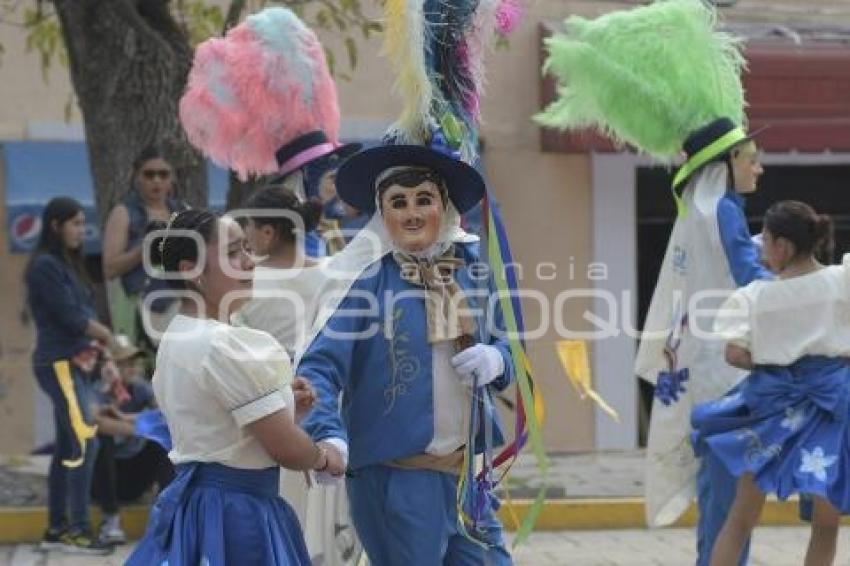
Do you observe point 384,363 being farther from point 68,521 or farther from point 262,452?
point 68,521

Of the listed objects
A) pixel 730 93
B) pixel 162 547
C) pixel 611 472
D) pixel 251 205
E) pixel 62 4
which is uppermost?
pixel 62 4

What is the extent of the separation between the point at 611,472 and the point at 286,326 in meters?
5.18

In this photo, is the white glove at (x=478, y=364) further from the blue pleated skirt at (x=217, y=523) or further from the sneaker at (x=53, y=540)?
the sneaker at (x=53, y=540)

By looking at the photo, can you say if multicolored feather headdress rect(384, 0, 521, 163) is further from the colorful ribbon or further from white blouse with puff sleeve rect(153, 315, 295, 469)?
white blouse with puff sleeve rect(153, 315, 295, 469)

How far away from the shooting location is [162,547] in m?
4.06

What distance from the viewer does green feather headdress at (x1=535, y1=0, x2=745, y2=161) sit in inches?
261

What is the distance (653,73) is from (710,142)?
1.42 feet

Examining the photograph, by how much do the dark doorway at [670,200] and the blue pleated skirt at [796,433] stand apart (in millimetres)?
7239

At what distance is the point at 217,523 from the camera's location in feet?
13.2

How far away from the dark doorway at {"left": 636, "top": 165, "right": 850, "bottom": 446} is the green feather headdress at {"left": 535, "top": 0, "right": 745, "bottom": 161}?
639 centimetres

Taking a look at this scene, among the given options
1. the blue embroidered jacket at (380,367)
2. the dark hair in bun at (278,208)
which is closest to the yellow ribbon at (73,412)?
the dark hair in bun at (278,208)

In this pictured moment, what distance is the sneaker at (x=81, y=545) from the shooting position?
24.3 feet

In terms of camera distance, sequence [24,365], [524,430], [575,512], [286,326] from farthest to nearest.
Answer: [24,365] < [575,512] < [286,326] < [524,430]

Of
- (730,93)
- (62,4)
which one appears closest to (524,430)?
(730,93)
